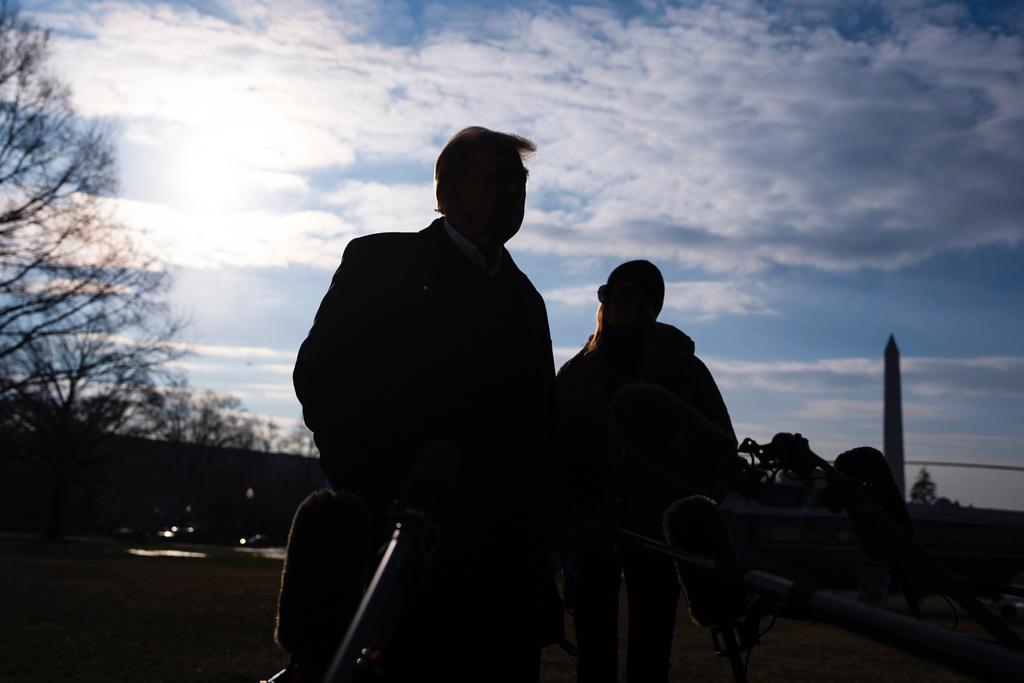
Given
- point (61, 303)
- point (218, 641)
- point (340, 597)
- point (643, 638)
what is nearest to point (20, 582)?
point (61, 303)

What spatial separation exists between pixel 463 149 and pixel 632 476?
1703 mm

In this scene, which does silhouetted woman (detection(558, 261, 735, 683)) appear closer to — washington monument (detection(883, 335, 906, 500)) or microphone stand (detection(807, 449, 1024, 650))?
microphone stand (detection(807, 449, 1024, 650))

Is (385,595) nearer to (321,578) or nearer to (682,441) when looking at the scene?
(321,578)

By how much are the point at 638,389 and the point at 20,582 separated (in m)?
18.3

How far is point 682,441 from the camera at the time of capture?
210cm

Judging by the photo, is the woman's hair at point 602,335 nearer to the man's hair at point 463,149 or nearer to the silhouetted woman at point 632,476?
the silhouetted woman at point 632,476

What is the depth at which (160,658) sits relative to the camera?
8414 millimetres

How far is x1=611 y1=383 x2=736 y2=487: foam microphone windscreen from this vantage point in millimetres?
2062

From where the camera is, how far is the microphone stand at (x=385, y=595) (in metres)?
1.53

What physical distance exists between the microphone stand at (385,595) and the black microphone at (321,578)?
3.8 inches

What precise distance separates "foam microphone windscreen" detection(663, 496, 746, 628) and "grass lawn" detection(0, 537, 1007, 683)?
3.17 m

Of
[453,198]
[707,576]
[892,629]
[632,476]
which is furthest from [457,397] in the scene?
[892,629]

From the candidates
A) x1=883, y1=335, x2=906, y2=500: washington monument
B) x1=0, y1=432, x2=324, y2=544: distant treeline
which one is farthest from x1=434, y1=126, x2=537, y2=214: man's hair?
x1=0, y1=432, x2=324, y2=544: distant treeline

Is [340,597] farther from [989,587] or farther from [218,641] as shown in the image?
[218,641]
